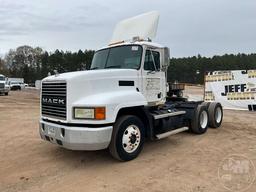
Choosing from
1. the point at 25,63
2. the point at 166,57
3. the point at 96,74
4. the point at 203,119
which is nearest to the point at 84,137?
the point at 96,74

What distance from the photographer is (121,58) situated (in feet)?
23.9

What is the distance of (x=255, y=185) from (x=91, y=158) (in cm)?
335

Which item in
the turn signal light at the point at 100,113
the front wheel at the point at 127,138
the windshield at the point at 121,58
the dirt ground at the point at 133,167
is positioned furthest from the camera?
the windshield at the point at 121,58

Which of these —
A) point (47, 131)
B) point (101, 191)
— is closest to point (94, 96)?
point (47, 131)

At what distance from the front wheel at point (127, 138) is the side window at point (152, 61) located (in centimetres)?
144

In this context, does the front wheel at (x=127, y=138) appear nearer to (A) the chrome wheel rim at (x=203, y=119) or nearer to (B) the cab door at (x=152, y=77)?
(B) the cab door at (x=152, y=77)

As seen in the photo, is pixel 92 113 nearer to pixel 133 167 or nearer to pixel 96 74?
pixel 96 74

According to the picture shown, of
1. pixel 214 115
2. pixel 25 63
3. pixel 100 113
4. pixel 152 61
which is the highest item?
pixel 25 63

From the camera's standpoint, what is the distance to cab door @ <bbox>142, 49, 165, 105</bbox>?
7.23m

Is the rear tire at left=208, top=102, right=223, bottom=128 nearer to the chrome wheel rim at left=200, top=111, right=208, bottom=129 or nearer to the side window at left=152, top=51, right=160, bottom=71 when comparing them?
the chrome wheel rim at left=200, top=111, right=208, bottom=129

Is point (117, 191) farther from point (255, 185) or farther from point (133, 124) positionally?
point (255, 185)

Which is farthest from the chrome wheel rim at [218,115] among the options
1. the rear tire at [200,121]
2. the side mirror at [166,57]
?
the side mirror at [166,57]

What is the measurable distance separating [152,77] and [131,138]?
1.77 m

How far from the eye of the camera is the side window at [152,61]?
7.27m
